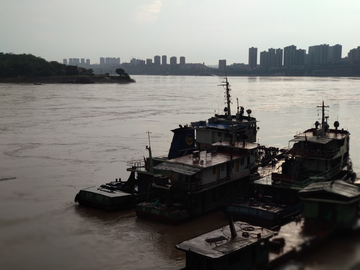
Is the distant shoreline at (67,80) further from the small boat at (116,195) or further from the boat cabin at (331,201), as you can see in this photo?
the boat cabin at (331,201)

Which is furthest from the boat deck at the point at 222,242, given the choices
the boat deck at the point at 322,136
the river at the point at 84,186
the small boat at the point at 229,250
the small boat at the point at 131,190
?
the boat deck at the point at 322,136

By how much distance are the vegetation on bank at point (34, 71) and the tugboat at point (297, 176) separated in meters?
A: 127

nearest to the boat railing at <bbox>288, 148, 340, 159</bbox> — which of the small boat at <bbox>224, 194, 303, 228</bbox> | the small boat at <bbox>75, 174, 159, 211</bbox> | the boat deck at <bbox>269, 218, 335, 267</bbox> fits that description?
the small boat at <bbox>224, 194, 303, 228</bbox>

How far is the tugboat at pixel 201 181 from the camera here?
18609mm

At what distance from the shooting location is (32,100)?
78.6 m

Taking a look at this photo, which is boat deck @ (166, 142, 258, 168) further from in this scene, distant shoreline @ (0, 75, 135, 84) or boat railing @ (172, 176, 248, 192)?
distant shoreline @ (0, 75, 135, 84)

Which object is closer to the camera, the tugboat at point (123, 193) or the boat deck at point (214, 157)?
the boat deck at point (214, 157)

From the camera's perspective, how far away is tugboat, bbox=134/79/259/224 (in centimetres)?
1861

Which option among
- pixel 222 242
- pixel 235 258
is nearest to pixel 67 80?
pixel 222 242

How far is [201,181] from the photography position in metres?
18.7

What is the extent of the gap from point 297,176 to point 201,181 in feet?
16.3

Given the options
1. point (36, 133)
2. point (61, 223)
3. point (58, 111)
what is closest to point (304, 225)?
point (61, 223)

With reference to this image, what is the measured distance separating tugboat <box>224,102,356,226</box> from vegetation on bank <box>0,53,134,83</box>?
12720 cm

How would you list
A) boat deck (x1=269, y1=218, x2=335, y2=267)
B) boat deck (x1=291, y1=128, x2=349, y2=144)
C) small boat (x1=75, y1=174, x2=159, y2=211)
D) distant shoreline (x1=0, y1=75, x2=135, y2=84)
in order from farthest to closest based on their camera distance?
distant shoreline (x1=0, y1=75, x2=135, y2=84) < boat deck (x1=291, y1=128, x2=349, y2=144) < small boat (x1=75, y1=174, x2=159, y2=211) < boat deck (x1=269, y1=218, x2=335, y2=267)
